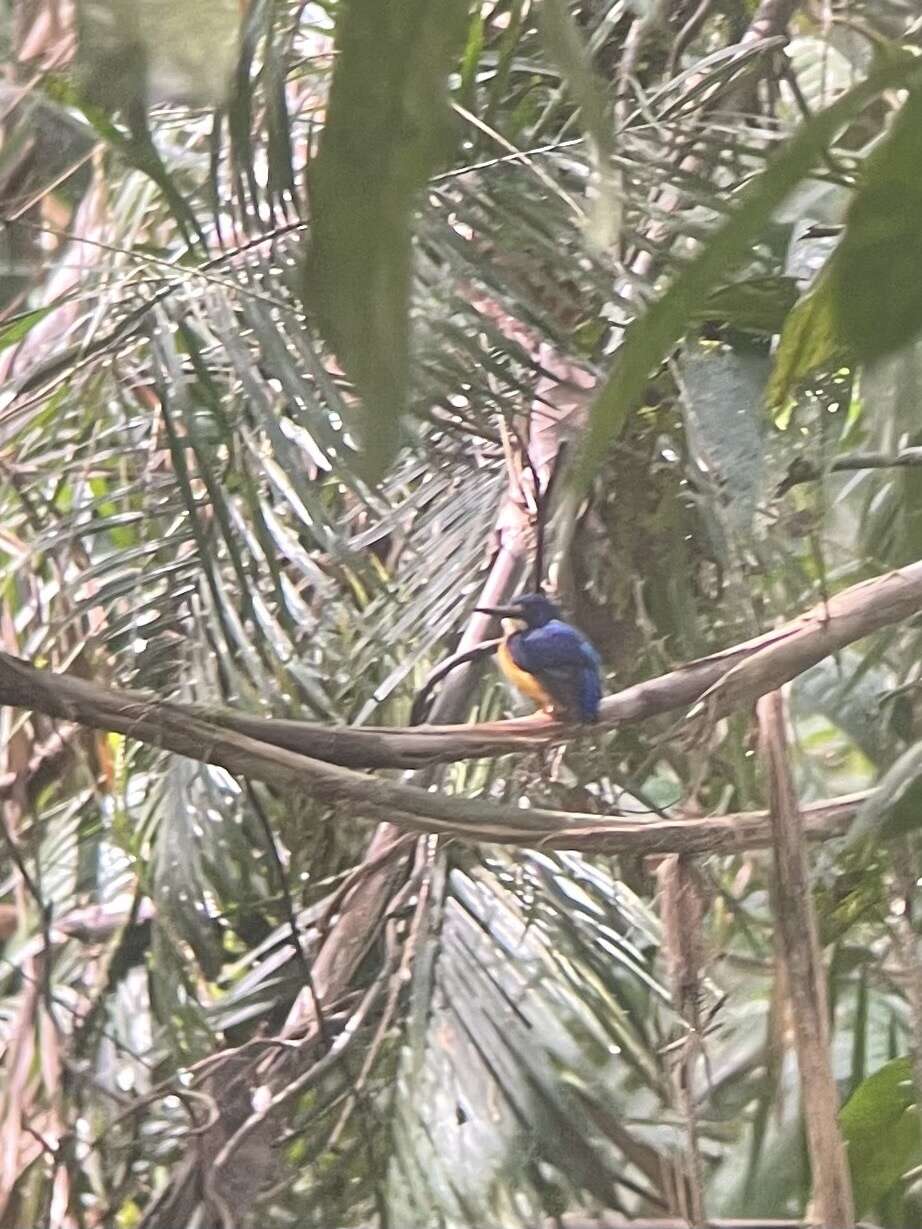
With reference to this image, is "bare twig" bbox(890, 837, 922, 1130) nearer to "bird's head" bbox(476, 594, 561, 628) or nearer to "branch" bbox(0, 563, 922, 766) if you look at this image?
"branch" bbox(0, 563, 922, 766)

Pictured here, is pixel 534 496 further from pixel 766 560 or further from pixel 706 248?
pixel 706 248

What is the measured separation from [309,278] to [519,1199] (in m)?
1.00

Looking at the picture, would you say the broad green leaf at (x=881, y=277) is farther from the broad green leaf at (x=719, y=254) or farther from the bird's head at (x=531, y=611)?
the bird's head at (x=531, y=611)

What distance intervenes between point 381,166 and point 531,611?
66cm

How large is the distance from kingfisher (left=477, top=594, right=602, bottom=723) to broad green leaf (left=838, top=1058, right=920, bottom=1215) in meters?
0.33

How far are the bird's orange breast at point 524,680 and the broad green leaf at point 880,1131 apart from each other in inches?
13.5

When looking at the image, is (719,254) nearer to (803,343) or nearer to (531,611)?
(803,343)

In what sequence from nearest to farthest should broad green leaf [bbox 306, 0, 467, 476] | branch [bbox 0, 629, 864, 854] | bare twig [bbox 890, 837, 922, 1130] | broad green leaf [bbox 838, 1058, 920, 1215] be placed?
broad green leaf [bbox 306, 0, 467, 476] → branch [bbox 0, 629, 864, 854] → bare twig [bbox 890, 837, 922, 1130] → broad green leaf [bbox 838, 1058, 920, 1215]

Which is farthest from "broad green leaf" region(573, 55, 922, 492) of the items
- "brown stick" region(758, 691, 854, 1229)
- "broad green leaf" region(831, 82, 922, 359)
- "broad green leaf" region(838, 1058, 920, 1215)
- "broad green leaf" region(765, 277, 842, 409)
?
"broad green leaf" region(838, 1058, 920, 1215)

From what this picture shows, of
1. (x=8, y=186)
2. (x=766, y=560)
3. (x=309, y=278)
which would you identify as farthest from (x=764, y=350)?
(x=8, y=186)

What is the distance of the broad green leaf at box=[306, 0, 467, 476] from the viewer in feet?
0.78

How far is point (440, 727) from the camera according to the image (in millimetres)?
721

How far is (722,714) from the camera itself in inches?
29.5

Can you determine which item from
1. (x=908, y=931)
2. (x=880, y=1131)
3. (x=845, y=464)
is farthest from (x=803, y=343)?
(x=880, y=1131)
